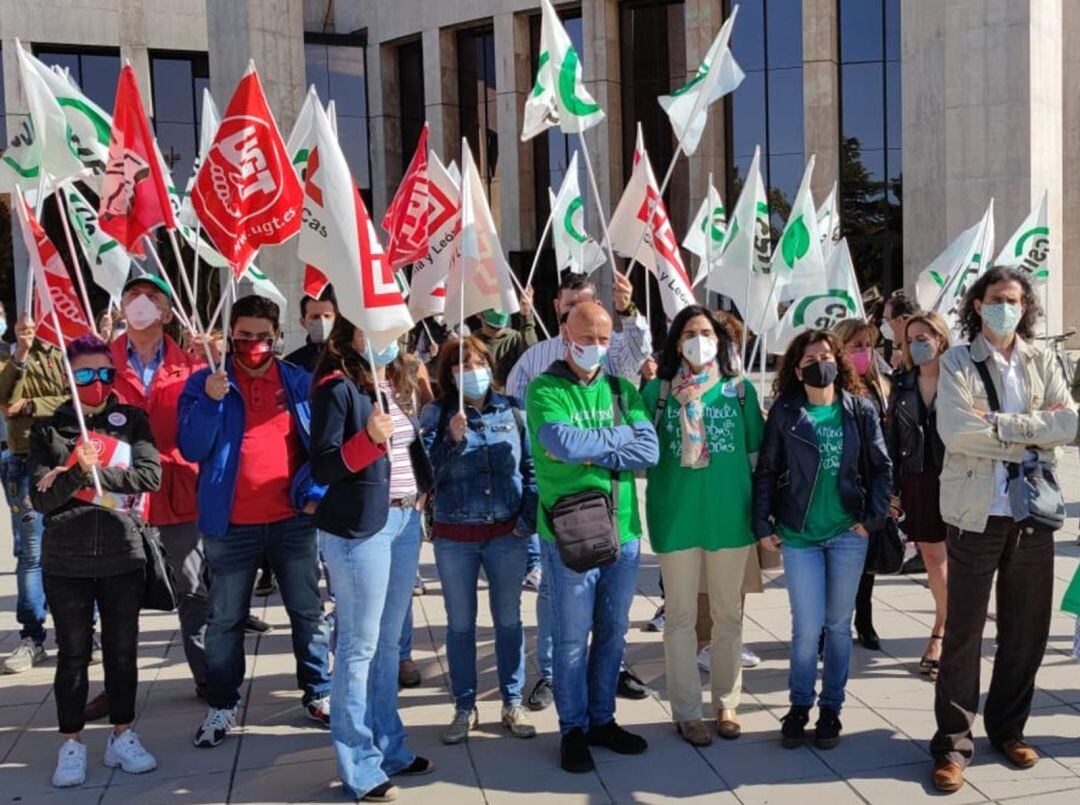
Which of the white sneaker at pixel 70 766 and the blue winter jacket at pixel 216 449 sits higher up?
the blue winter jacket at pixel 216 449

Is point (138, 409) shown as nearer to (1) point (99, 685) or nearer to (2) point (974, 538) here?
(1) point (99, 685)

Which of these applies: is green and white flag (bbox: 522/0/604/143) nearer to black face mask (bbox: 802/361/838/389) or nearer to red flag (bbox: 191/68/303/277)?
red flag (bbox: 191/68/303/277)

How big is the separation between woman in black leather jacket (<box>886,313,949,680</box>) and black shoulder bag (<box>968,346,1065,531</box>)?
4.21 feet

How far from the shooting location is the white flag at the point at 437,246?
6.43 metres

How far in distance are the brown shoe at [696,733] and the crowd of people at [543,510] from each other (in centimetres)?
2

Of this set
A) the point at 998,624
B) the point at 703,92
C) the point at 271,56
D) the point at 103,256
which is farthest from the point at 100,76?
the point at 998,624

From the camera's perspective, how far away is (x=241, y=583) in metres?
5.23

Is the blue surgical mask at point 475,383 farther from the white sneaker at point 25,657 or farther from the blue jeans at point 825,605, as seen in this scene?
the white sneaker at point 25,657

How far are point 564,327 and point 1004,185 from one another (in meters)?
15.2

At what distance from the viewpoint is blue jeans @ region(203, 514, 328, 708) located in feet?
17.0

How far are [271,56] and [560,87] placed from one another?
13786 mm

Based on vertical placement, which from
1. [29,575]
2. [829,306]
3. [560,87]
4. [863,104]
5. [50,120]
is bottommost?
[29,575]

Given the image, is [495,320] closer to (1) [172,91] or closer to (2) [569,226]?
(2) [569,226]

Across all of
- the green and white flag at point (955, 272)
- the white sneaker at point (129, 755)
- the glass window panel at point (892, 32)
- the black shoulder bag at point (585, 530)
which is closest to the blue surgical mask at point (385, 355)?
the black shoulder bag at point (585, 530)
